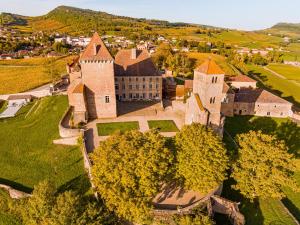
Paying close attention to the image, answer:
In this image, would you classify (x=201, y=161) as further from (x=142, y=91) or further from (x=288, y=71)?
(x=288, y=71)

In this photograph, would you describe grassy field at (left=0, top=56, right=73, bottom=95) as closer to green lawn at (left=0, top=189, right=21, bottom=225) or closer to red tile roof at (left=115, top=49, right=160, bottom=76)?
red tile roof at (left=115, top=49, right=160, bottom=76)

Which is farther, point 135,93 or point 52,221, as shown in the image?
point 135,93

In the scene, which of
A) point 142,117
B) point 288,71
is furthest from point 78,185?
point 288,71

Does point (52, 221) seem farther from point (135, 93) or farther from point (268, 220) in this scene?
point (135, 93)

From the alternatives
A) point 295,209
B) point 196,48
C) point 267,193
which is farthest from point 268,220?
point 196,48

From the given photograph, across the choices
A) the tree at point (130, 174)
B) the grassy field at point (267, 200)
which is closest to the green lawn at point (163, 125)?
the grassy field at point (267, 200)

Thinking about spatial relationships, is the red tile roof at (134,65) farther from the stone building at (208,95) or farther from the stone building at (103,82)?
the stone building at (208,95)

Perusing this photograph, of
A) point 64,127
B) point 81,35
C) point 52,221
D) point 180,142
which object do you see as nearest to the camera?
point 52,221
